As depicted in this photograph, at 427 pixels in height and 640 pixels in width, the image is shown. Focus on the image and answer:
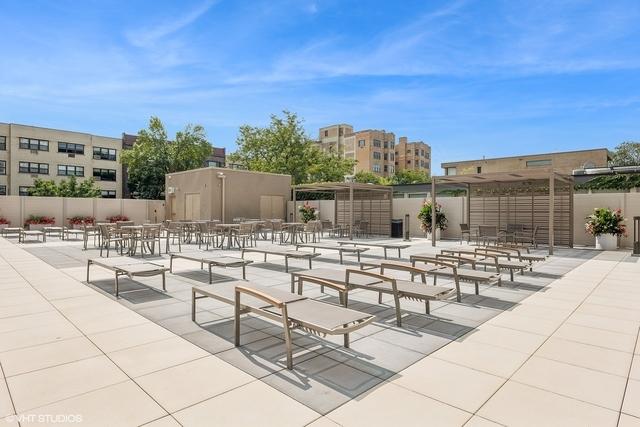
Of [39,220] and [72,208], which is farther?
[72,208]

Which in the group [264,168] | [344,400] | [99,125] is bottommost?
[344,400]

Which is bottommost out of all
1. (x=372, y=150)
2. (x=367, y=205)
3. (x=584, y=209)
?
(x=584, y=209)

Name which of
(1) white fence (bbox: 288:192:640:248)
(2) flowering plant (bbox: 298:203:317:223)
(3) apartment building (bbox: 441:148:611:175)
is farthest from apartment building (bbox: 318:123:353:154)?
(1) white fence (bbox: 288:192:640:248)

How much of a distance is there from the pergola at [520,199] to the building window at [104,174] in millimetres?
43145

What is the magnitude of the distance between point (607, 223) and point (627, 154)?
3682 cm

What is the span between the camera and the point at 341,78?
839 inches

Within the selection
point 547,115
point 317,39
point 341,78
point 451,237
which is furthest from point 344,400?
point 547,115

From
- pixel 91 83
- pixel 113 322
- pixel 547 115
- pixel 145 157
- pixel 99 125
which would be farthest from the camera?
pixel 99 125

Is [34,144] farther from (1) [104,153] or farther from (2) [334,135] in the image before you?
(2) [334,135]

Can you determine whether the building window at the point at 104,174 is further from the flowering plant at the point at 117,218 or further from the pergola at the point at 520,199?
the pergola at the point at 520,199

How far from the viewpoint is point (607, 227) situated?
40.6 feet

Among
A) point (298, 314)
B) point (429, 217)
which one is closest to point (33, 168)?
point (429, 217)

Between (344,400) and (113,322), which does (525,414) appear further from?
(113,322)

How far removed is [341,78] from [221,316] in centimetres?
1904
